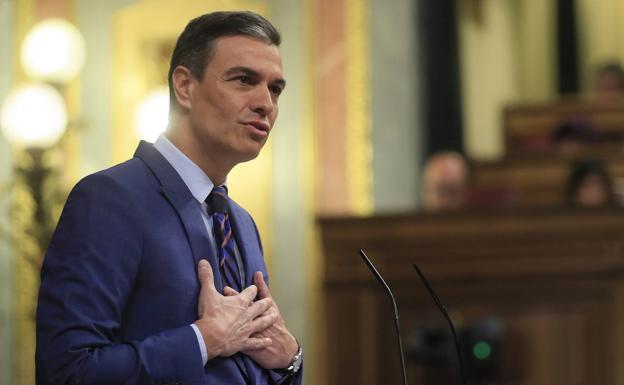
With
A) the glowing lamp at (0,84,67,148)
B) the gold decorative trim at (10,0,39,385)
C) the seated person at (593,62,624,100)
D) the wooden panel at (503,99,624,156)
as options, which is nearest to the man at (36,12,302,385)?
the glowing lamp at (0,84,67,148)

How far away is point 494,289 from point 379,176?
331cm

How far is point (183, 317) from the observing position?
196 centimetres

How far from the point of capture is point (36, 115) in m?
7.13

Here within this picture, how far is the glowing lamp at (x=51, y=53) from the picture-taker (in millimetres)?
7328

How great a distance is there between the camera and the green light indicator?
5074mm

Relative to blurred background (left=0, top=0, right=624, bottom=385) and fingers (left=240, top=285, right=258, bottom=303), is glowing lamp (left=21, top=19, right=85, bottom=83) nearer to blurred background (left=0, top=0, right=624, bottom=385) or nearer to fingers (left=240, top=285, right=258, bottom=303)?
blurred background (left=0, top=0, right=624, bottom=385)

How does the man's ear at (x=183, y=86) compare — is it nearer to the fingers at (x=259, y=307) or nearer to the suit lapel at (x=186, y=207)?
the suit lapel at (x=186, y=207)

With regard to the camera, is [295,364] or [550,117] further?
[550,117]

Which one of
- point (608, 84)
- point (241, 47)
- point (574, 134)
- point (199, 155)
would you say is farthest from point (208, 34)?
point (608, 84)

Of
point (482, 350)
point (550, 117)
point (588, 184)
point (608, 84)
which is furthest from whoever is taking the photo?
point (608, 84)

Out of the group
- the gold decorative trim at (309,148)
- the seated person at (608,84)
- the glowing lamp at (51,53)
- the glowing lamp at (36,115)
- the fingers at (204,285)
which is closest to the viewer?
the fingers at (204,285)

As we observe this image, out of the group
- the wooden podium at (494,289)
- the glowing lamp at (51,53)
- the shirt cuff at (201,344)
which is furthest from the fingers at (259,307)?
the glowing lamp at (51,53)

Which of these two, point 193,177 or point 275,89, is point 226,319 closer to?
point 193,177

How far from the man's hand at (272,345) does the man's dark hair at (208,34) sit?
349 mm
